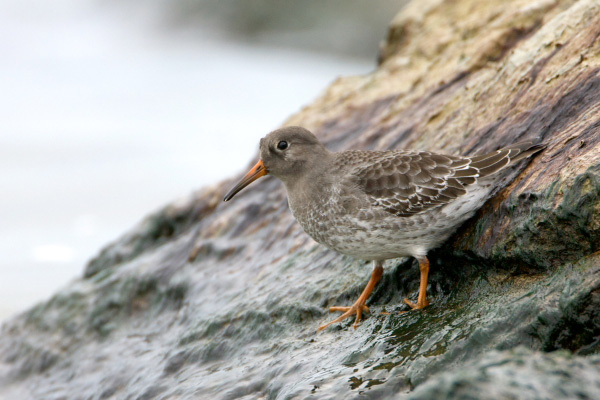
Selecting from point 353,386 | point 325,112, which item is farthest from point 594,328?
point 325,112

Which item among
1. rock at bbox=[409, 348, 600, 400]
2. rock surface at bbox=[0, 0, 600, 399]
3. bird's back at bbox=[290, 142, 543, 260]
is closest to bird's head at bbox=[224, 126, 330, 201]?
bird's back at bbox=[290, 142, 543, 260]

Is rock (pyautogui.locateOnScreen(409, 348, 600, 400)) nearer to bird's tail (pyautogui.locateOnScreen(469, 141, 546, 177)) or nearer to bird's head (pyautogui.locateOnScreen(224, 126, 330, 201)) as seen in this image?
bird's tail (pyautogui.locateOnScreen(469, 141, 546, 177))

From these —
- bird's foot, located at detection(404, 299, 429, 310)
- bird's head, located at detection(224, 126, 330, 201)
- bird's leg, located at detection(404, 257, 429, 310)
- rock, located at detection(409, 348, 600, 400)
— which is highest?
bird's head, located at detection(224, 126, 330, 201)

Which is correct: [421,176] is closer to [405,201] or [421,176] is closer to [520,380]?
[405,201]

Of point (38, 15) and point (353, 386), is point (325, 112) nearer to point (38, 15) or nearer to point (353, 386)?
point (353, 386)

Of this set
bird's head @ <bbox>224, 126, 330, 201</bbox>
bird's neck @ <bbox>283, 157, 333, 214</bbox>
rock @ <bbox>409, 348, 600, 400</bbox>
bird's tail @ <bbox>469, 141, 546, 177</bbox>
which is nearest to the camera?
rock @ <bbox>409, 348, 600, 400</bbox>
